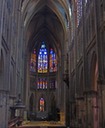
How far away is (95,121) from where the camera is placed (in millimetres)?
22078

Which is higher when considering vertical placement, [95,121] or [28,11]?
[28,11]

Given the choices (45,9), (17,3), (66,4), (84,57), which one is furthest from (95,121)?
(45,9)

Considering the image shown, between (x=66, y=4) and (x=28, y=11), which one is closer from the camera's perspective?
(x=66, y=4)

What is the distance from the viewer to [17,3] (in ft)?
108

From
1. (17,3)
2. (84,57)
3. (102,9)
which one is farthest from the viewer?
(17,3)

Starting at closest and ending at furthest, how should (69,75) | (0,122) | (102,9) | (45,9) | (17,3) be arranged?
(102,9) < (0,122) < (17,3) < (69,75) < (45,9)

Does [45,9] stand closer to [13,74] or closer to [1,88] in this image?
[13,74]

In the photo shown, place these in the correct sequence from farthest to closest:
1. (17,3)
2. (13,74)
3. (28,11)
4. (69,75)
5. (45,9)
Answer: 1. (45,9)
2. (28,11)
3. (69,75)
4. (17,3)
5. (13,74)

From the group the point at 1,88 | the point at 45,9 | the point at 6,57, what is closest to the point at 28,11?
the point at 45,9

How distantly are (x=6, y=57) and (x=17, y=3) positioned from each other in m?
11.7

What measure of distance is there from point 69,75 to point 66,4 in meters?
12.0

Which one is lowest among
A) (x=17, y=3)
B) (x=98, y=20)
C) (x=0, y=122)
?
(x=0, y=122)

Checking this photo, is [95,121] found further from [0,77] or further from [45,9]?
[45,9]

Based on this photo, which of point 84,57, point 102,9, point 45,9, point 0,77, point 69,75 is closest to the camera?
point 102,9
